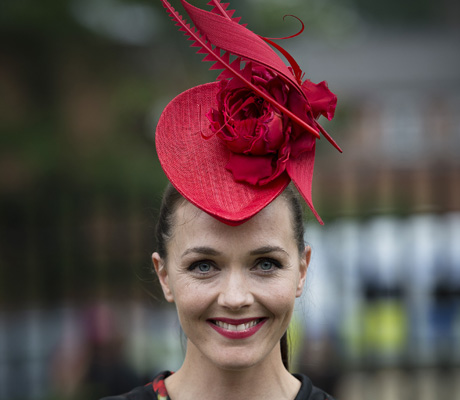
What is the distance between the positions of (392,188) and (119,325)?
8.62 feet

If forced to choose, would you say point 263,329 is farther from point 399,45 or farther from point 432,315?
point 399,45

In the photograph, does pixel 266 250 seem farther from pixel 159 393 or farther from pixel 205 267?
pixel 159 393

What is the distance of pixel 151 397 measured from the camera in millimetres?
2455

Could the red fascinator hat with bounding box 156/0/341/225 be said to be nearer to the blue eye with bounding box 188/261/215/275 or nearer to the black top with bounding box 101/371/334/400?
the blue eye with bounding box 188/261/215/275

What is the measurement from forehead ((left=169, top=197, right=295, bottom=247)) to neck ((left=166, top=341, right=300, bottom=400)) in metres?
0.40

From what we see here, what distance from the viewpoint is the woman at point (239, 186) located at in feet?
7.20

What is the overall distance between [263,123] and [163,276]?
655mm

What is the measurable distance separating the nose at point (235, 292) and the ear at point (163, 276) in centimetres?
30

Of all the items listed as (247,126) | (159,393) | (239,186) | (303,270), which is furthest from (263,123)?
(159,393)

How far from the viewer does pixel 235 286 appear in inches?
86.2

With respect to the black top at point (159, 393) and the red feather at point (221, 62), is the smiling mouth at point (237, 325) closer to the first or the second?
the black top at point (159, 393)

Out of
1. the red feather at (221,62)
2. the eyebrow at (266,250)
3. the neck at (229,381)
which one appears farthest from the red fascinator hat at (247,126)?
the neck at (229,381)

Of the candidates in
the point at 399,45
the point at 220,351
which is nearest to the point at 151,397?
the point at 220,351

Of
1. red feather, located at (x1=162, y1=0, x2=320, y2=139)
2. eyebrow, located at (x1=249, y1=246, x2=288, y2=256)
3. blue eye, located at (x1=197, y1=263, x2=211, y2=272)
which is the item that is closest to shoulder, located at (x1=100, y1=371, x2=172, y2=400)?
blue eye, located at (x1=197, y1=263, x2=211, y2=272)
